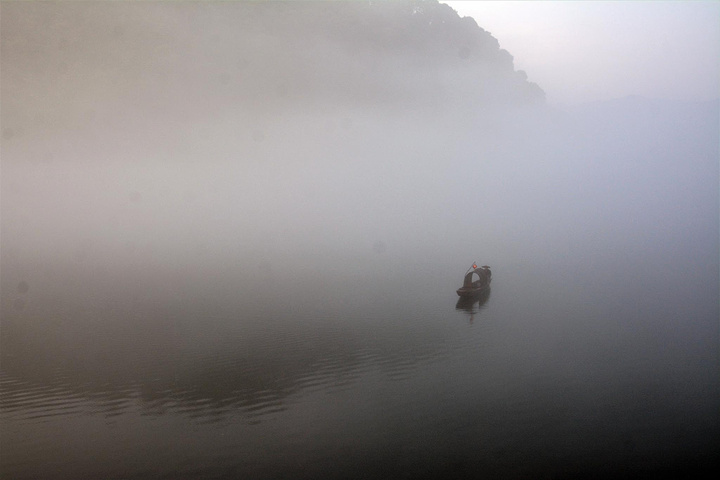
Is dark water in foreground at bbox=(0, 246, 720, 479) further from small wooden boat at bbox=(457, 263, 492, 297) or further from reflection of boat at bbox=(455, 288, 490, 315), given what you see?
small wooden boat at bbox=(457, 263, 492, 297)

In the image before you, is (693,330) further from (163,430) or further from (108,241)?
(108,241)

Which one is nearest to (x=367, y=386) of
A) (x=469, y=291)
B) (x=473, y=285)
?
(x=469, y=291)

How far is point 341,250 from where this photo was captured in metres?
84.2

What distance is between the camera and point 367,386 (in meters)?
25.7

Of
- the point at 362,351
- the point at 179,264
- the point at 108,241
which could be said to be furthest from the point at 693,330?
the point at 108,241

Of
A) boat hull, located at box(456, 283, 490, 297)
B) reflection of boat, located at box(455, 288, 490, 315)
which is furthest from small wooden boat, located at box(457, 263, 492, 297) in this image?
reflection of boat, located at box(455, 288, 490, 315)

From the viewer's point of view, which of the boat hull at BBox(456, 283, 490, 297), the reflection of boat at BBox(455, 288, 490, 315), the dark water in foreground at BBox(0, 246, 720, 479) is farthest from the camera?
the boat hull at BBox(456, 283, 490, 297)

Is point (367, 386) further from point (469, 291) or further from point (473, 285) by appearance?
point (473, 285)

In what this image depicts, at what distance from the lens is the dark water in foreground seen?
1909cm

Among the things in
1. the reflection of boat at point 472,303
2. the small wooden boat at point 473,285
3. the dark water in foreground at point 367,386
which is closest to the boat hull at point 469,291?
the small wooden boat at point 473,285

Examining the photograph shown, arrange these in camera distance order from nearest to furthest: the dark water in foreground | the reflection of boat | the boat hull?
the dark water in foreground → the reflection of boat → the boat hull

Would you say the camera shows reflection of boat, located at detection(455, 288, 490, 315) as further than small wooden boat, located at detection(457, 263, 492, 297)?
No

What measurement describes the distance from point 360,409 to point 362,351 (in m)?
8.32

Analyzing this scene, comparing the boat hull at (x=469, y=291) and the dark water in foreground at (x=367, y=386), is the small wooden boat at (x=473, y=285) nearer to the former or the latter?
the boat hull at (x=469, y=291)
